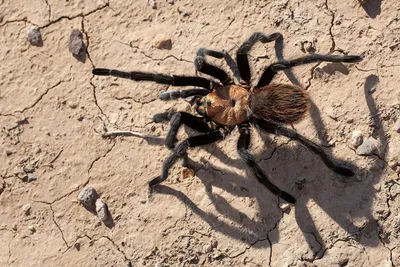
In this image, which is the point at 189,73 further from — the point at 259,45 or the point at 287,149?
the point at 287,149

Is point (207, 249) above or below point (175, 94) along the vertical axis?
below

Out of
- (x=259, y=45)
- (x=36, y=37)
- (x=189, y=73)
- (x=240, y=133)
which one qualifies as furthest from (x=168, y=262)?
(x=36, y=37)

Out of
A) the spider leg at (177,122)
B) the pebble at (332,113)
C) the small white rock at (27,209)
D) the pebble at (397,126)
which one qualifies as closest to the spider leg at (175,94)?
the spider leg at (177,122)

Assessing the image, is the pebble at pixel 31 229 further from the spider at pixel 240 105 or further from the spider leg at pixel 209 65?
the spider leg at pixel 209 65

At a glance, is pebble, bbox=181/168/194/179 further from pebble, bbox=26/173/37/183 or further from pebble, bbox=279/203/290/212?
pebble, bbox=26/173/37/183

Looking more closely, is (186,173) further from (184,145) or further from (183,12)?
(183,12)

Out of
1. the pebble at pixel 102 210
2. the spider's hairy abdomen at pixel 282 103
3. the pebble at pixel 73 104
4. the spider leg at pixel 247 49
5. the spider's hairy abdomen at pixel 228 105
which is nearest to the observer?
the spider's hairy abdomen at pixel 282 103

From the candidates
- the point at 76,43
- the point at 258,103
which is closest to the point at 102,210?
the point at 76,43
